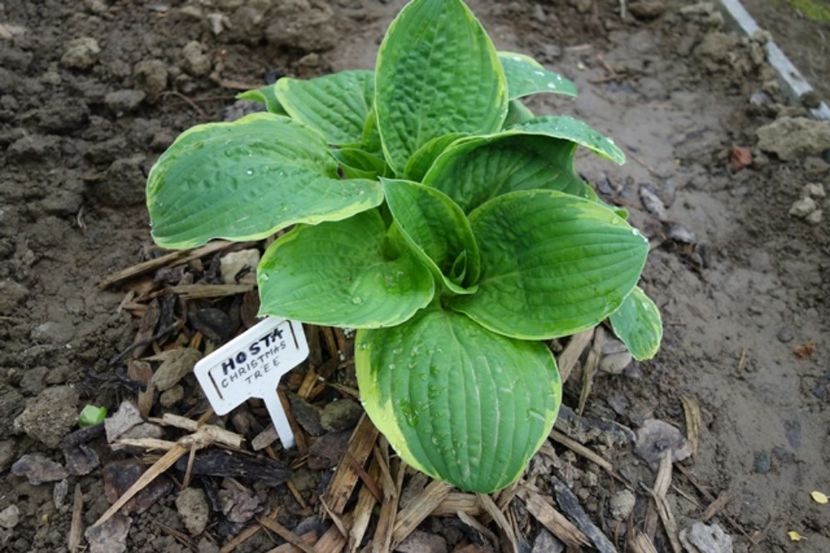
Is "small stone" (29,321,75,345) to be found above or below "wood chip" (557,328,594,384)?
above

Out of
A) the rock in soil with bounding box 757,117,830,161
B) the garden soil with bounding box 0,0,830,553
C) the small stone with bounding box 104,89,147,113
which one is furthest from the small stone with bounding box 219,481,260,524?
the rock in soil with bounding box 757,117,830,161

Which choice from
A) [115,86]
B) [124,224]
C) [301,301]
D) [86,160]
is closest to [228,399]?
[301,301]

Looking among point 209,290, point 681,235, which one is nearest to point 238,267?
point 209,290

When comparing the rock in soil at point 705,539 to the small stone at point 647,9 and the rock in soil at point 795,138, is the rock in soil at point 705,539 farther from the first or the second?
the small stone at point 647,9

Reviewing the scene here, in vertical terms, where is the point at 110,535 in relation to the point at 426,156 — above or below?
below

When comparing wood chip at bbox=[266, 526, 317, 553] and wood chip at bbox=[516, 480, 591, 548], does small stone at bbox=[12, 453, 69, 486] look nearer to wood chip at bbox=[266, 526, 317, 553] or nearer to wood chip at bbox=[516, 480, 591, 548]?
wood chip at bbox=[266, 526, 317, 553]

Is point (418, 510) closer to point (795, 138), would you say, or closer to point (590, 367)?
point (590, 367)
